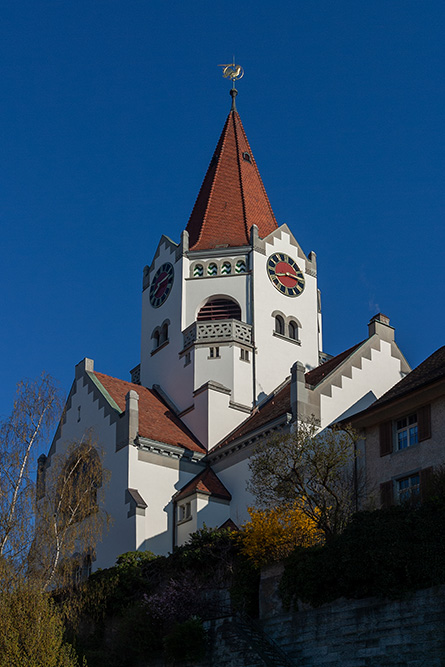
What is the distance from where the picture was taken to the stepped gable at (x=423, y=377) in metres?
28.8

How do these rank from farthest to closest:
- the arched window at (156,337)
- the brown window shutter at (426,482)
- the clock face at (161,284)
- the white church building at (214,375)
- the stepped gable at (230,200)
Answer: the stepped gable at (230,200) < the clock face at (161,284) < the arched window at (156,337) < the white church building at (214,375) < the brown window shutter at (426,482)

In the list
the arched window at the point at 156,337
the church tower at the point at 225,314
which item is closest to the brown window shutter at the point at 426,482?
the church tower at the point at 225,314

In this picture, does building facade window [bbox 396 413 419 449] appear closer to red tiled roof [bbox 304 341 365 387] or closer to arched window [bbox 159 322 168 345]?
red tiled roof [bbox 304 341 365 387]

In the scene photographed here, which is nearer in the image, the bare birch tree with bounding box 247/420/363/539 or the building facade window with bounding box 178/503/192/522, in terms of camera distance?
the bare birch tree with bounding box 247/420/363/539

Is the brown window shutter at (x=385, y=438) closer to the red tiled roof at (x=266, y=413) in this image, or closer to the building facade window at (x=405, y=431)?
the building facade window at (x=405, y=431)

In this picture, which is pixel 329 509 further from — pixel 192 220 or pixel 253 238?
pixel 192 220

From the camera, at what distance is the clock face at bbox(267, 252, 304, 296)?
47625 mm

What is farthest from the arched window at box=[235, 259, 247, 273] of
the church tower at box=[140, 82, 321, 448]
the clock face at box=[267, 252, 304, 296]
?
the clock face at box=[267, 252, 304, 296]

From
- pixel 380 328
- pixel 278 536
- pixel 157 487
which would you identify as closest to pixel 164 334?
pixel 157 487

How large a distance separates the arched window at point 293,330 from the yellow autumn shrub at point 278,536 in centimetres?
1949

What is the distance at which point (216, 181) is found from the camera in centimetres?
5425

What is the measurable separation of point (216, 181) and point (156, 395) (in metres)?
14.6

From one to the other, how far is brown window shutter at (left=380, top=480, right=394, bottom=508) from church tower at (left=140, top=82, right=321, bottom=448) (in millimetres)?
13375

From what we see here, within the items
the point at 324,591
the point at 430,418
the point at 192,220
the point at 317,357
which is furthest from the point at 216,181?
the point at 324,591
